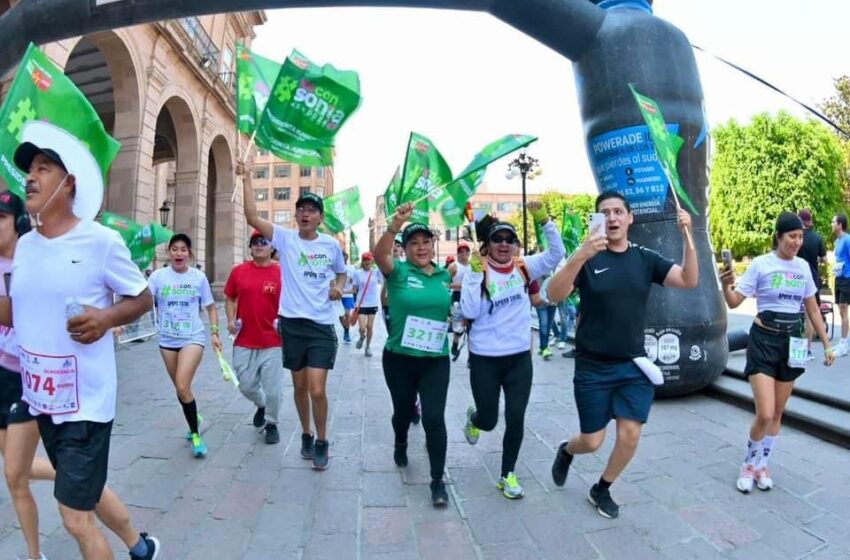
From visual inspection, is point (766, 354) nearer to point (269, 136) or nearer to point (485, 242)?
point (485, 242)

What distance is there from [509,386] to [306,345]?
5.55 feet

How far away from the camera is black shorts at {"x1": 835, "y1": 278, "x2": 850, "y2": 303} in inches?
309

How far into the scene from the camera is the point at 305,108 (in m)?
4.29

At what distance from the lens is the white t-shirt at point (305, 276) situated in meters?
4.34

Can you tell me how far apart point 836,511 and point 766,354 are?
1053 millimetres

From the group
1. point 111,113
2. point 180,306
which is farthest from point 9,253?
point 111,113

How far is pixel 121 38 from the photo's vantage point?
13.2m

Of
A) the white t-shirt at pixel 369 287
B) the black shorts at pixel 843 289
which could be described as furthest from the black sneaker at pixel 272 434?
the black shorts at pixel 843 289

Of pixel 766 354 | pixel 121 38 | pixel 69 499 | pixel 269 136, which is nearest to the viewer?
pixel 69 499

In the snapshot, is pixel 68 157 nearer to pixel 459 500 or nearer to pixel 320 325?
pixel 320 325

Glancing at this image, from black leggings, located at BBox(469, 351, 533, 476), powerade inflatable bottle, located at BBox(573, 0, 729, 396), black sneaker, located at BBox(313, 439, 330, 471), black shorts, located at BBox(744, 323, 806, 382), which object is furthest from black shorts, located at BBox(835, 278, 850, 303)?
black sneaker, located at BBox(313, 439, 330, 471)

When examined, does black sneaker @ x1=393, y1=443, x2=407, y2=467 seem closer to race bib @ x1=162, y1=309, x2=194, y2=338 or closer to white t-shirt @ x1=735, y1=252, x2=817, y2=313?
race bib @ x1=162, y1=309, x2=194, y2=338

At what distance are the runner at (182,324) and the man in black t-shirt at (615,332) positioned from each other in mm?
3074

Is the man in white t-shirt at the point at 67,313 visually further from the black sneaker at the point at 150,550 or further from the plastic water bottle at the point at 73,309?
the black sneaker at the point at 150,550
